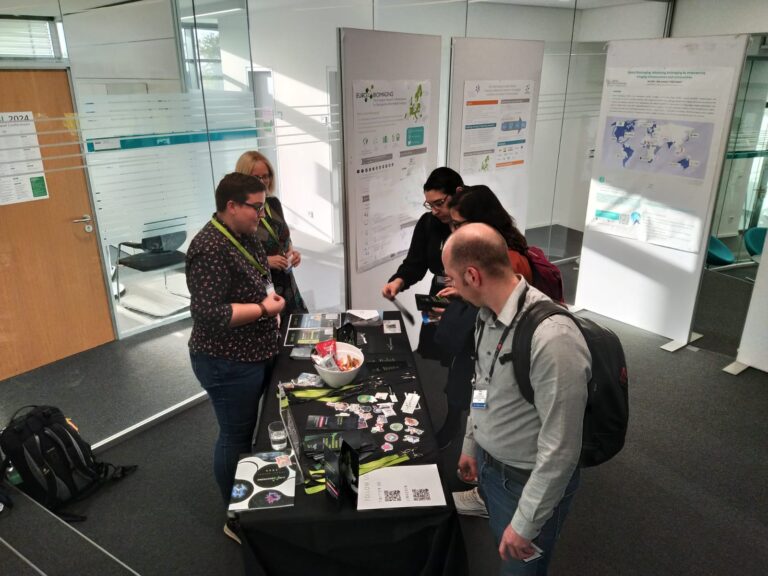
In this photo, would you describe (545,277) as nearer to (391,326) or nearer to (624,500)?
(391,326)

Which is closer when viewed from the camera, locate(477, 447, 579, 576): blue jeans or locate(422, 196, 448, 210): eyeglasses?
locate(477, 447, 579, 576): blue jeans

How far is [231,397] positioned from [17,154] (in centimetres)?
160

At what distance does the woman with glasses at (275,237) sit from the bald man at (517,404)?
1491mm

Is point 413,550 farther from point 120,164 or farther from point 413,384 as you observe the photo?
point 120,164

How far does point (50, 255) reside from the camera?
340 centimetres

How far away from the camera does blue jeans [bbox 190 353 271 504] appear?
2.16 m

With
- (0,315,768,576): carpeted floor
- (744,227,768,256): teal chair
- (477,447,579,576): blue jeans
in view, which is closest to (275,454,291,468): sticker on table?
(0,315,768,576): carpeted floor

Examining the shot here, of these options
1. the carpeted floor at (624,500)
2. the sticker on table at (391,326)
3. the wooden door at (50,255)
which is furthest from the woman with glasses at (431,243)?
the wooden door at (50,255)

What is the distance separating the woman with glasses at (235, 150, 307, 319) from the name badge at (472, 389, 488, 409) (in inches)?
55.8

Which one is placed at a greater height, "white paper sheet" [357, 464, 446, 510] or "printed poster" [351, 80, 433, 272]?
"printed poster" [351, 80, 433, 272]

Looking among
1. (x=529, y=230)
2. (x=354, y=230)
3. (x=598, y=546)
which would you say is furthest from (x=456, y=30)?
(x=598, y=546)

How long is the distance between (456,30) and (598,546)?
333 centimetres

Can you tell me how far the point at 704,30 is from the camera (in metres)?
5.04

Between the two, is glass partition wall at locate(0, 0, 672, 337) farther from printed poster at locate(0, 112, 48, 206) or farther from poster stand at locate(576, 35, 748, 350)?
poster stand at locate(576, 35, 748, 350)
